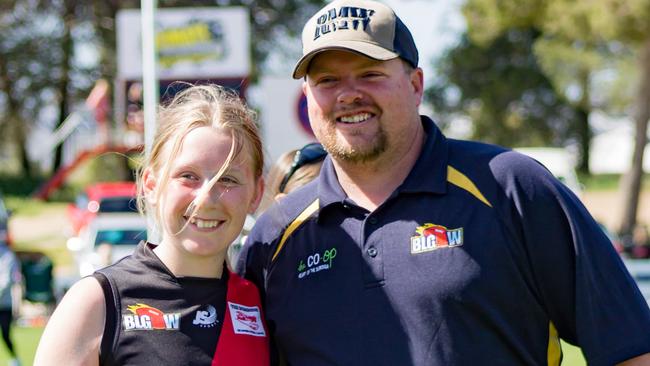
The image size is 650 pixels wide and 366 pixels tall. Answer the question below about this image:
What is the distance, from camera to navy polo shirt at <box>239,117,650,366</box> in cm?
306

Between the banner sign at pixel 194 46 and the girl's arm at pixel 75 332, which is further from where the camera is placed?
the banner sign at pixel 194 46

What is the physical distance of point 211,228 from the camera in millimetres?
3178

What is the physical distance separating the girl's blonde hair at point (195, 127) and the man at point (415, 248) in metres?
0.23

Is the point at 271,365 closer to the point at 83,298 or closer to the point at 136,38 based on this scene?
the point at 83,298

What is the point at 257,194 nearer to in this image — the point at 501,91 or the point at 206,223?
the point at 206,223

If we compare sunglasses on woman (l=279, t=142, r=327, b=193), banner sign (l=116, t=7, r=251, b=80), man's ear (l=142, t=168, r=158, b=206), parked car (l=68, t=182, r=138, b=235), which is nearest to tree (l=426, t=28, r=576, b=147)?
banner sign (l=116, t=7, r=251, b=80)

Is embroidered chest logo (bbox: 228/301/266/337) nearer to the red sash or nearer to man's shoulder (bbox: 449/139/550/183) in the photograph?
the red sash

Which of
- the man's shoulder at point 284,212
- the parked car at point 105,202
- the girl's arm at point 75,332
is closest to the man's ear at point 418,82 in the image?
the man's shoulder at point 284,212

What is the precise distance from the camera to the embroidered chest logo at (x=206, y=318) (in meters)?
3.09

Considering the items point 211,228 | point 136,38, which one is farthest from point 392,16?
point 136,38

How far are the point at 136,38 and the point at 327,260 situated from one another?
61.6 feet

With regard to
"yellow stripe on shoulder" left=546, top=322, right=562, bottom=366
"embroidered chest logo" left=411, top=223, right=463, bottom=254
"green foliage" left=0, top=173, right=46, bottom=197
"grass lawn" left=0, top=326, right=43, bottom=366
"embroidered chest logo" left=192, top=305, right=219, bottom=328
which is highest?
"embroidered chest logo" left=411, top=223, right=463, bottom=254

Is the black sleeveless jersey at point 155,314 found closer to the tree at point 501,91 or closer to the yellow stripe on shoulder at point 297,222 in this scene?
the yellow stripe on shoulder at point 297,222

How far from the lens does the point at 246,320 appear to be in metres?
3.26
